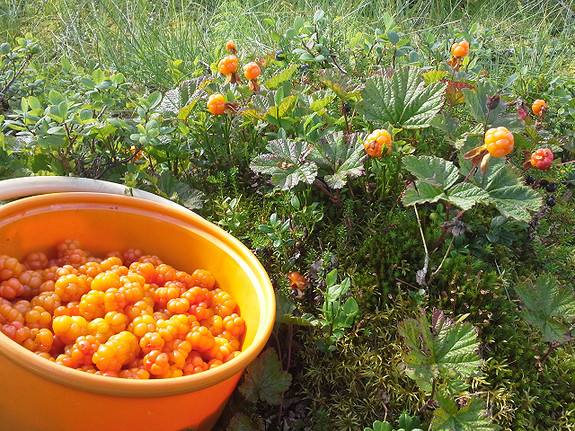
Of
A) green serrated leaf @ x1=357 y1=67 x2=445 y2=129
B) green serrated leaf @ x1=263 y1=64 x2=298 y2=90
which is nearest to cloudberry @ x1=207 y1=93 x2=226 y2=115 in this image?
green serrated leaf @ x1=263 y1=64 x2=298 y2=90

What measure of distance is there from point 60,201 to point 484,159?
132cm

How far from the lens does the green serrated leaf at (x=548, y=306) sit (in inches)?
61.9

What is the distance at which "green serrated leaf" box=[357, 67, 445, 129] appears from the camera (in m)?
1.99

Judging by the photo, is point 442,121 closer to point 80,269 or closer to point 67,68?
point 80,269

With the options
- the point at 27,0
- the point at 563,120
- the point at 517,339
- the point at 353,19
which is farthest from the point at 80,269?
the point at 27,0

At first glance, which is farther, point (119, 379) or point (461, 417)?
point (461, 417)

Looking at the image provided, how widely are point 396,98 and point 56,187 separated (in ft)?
4.13

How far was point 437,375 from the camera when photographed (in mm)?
1456

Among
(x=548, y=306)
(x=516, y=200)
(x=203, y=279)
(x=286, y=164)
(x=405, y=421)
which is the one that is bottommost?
(x=405, y=421)

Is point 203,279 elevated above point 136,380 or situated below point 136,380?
below

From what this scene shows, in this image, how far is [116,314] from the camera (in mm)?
1473

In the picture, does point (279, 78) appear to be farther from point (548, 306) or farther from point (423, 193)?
point (548, 306)

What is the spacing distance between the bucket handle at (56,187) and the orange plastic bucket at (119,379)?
41mm

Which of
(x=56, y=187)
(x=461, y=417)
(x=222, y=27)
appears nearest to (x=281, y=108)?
(x=56, y=187)
